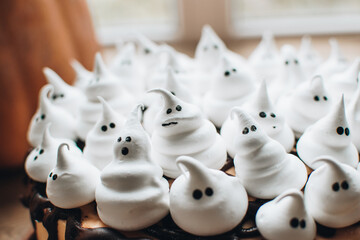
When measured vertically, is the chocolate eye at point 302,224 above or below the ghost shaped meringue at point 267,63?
below

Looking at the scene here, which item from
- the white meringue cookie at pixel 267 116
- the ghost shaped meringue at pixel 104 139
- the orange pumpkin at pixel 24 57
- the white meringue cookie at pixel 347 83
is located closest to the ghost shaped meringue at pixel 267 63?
the white meringue cookie at pixel 347 83

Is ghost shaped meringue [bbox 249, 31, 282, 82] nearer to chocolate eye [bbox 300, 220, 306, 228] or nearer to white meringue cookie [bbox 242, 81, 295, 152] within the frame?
white meringue cookie [bbox 242, 81, 295, 152]

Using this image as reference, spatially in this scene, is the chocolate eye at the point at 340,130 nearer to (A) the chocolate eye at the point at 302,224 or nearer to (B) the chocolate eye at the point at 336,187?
(B) the chocolate eye at the point at 336,187

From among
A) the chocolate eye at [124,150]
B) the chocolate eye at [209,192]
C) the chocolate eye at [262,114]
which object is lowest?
the chocolate eye at [209,192]

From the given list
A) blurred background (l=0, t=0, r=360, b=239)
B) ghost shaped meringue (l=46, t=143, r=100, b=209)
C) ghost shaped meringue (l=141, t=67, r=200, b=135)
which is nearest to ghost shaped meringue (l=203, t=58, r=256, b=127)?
ghost shaped meringue (l=141, t=67, r=200, b=135)

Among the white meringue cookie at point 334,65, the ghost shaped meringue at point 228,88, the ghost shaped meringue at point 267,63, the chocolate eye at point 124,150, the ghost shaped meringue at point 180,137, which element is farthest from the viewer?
the ghost shaped meringue at point 267,63

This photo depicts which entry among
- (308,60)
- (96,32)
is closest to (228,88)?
(308,60)
